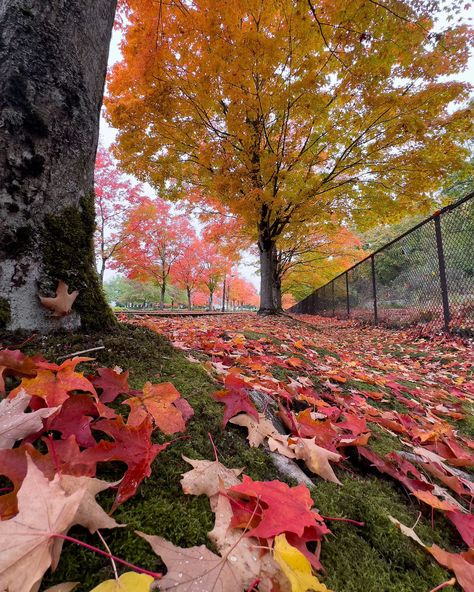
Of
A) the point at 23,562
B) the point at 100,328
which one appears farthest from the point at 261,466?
the point at 100,328

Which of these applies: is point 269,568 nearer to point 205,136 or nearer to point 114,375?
point 114,375

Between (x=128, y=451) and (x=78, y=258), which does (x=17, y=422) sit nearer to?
(x=128, y=451)

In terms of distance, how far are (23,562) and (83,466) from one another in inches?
9.2

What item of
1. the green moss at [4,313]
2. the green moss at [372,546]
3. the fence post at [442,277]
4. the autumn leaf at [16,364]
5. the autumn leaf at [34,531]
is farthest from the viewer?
the fence post at [442,277]

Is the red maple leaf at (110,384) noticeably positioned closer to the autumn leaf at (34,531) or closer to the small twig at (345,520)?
the autumn leaf at (34,531)

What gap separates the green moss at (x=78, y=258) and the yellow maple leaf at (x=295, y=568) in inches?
56.1

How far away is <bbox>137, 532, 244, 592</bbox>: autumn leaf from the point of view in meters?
0.47

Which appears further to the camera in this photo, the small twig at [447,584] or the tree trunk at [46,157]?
the tree trunk at [46,157]

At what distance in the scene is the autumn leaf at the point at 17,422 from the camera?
25.9 inches

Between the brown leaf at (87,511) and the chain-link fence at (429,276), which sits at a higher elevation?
the chain-link fence at (429,276)

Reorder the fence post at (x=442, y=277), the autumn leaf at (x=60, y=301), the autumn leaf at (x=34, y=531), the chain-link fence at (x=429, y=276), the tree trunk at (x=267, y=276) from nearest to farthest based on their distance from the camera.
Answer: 1. the autumn leaf at (x=34, y=531)
2. the autumn leaf at (x=60, y=301)
3. the chain-link fence at (x=429, y=276)
4. the fence post at (x=442, y=277)
5. the tree trunk at (x=267, y=276)

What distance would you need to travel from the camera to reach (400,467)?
1.11 m

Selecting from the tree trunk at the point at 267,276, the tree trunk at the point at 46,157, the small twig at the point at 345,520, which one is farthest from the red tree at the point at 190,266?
the small twig at the point at 345,520

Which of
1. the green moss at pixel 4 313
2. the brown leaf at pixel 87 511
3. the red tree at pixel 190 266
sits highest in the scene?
the red tree at pixel 190 266
